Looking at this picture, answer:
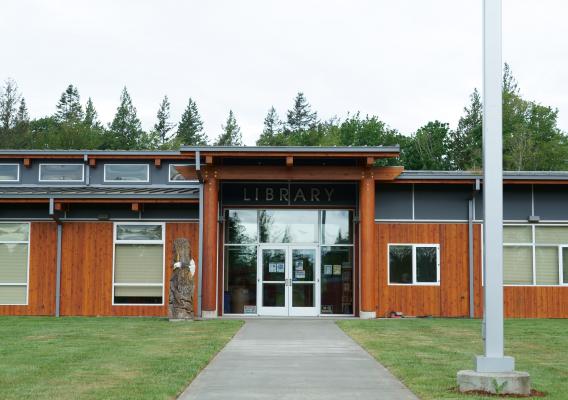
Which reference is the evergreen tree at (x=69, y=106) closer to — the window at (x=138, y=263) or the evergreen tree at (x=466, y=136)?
the evergreen tree at (x=466, y=136)

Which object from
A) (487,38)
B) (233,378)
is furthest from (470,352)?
(487,38)

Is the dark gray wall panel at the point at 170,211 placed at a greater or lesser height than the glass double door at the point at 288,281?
greater

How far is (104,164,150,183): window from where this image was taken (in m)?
28.3

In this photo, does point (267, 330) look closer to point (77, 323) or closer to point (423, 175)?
point (77, 323)

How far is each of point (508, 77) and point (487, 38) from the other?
6726cm

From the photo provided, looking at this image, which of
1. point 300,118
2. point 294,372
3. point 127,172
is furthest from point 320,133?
point 294,372

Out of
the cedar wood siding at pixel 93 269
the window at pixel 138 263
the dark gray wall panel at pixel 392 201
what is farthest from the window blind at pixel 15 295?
the dark gray wall panel at pixel 392 201

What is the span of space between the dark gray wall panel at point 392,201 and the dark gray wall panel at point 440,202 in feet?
0.81

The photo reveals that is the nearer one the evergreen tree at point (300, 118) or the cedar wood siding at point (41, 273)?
the cedar wood siding at point (41, 273)

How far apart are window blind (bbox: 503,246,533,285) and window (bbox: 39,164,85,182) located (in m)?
14.3

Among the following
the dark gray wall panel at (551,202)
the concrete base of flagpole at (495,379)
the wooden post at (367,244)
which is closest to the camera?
the concrete base of flagpole at (495,379)

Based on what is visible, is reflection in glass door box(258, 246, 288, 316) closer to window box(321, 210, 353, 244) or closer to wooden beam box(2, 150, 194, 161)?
window box(321, 210, 353, 244)

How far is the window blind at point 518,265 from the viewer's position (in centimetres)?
2527

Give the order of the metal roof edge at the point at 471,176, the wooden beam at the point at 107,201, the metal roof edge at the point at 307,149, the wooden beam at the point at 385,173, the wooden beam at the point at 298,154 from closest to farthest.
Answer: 1. the metal roof edge at the point at 307,149
2. the wooden beam at the point at 298,154
3. the wooden beam at the point at 385,173
4. the wooden beam at the point at 107,201
5. the metal roof edge at the point at 471,176
